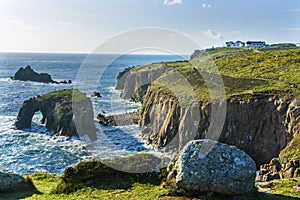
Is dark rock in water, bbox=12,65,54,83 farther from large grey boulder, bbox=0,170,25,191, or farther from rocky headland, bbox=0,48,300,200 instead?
large grey boulder, bbox=0,170,25,191

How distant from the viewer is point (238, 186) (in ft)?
41.8

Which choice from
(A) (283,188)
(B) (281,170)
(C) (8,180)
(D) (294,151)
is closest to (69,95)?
(D) (294,151)

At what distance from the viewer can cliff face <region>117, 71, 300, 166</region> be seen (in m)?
33.7

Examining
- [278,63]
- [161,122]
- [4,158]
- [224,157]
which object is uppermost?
[278,63]

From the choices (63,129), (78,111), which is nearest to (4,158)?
(63,129)

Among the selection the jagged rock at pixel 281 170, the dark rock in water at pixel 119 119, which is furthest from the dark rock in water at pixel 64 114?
the jagged rock at pixel 281 170

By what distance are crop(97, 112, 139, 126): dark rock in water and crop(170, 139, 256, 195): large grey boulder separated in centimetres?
4794

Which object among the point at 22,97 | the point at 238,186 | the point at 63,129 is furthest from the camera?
the point at 22,97

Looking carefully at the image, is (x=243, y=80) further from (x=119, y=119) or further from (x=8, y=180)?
(x=8, y=180)

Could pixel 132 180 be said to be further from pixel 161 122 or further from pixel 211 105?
pixel 161 122

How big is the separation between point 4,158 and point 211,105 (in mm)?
28905

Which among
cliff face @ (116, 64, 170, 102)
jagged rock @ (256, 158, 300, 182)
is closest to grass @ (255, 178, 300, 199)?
jagged rock @ (256, 158, 300, 182)

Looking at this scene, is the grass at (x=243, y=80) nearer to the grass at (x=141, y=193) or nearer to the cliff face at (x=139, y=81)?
the cliff face at (x=139, y=81)

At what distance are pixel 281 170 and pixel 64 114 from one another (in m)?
41.3
